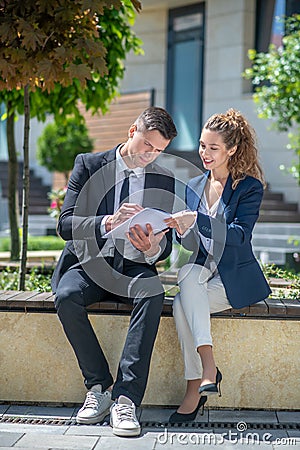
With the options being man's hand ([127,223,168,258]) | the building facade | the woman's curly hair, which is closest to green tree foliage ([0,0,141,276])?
the woman's curly hair

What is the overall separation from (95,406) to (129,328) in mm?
409

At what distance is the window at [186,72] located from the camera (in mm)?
13680

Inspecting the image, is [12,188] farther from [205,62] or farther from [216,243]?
[205,62]

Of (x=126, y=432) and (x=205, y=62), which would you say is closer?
(x=126, y=432)

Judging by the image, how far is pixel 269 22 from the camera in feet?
40.8

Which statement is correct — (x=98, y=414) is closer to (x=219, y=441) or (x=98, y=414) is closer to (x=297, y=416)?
(x=219, y=441)

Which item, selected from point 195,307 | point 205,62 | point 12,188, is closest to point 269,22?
point 205,62

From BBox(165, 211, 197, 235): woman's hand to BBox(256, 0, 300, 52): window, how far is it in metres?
8.97

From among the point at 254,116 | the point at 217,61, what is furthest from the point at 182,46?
the point at 254,116

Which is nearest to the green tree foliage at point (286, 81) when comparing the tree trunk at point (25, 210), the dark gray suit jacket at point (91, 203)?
the tree trunk at point (25, 210)

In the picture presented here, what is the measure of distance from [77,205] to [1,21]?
49.0 inches

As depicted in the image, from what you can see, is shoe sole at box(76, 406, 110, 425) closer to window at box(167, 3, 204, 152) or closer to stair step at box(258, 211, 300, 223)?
stair step at box(258, 211, 300, 223)

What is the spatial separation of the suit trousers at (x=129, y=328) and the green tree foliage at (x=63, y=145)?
9.30 meters

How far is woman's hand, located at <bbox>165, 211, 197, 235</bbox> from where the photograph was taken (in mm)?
3861
